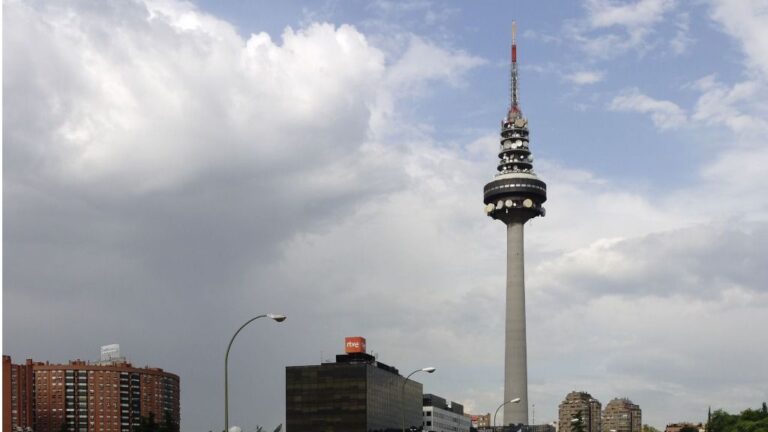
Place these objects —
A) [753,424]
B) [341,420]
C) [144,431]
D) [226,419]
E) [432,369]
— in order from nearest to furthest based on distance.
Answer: [226,419] < [432,369] < [144,431] < [753,424] < [341,420]

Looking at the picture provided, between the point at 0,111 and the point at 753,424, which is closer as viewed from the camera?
the point at 0,111

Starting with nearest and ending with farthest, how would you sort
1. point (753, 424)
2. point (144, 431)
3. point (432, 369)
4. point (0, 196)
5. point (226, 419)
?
point (0, 196) → point (226, 419) → point (432, 369) → point (144, 431) → point (753, 424)

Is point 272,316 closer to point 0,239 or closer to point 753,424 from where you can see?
point 0,239

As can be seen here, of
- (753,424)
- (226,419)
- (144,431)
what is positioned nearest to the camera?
(226,419)

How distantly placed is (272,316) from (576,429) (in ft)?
389

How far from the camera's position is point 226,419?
46.6m

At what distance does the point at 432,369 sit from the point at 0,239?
38582 millimetres

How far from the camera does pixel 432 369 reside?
68938 mm

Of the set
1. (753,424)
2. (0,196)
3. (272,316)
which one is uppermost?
(0,196)

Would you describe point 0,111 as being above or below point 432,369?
above

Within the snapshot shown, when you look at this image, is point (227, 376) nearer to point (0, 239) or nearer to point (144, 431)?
point (0, 239)

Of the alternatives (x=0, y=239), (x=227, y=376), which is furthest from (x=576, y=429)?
(x=0, y=239)

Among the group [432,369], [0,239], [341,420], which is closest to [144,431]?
[341,420]

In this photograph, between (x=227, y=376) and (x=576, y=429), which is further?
(x=576, y=429)
